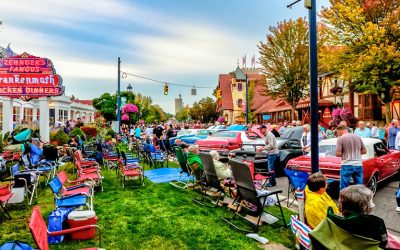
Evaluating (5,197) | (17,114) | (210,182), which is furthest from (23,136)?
(17,114)

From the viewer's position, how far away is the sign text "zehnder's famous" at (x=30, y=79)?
17.0 meters

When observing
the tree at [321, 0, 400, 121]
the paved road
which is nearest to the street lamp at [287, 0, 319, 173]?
the paved road

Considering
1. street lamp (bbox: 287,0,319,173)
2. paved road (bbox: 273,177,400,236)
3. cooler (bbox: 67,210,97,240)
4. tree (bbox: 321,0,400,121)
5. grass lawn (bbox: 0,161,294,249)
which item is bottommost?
paved road (bbox: 273,177,400,236)

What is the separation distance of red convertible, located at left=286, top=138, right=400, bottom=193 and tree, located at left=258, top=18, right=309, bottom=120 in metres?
22.1

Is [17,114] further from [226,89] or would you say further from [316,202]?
[226,89]

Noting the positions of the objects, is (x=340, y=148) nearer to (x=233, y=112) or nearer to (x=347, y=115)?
(x=347, y=115)

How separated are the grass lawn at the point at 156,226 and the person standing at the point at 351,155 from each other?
1505 millimetres

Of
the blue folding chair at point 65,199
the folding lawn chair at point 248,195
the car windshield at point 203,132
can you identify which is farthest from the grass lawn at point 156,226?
the car windshield at point 203,132

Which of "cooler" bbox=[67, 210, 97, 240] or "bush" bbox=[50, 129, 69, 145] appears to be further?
"bush" bbox=[50, 129, 69, 145]

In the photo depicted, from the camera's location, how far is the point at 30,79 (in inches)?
685

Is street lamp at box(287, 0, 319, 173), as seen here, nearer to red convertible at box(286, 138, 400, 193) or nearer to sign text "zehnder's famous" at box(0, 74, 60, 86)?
red convertible at box(286, 138, 400, 193)

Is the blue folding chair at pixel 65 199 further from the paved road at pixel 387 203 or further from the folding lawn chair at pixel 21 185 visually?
the paved road at pixel 387 203

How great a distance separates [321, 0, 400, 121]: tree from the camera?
60.1 ft

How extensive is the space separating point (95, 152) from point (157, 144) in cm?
425
